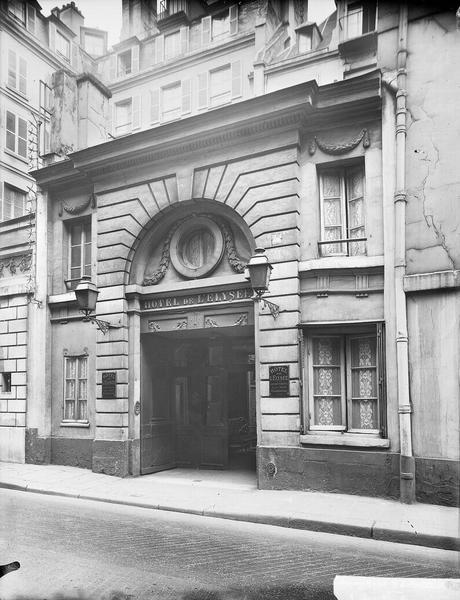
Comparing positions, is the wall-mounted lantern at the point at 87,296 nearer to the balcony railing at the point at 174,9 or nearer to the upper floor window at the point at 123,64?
the balcony railing at the point at 174,9

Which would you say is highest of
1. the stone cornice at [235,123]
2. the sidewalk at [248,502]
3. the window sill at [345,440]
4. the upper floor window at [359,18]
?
the upper floor window at [359,18]

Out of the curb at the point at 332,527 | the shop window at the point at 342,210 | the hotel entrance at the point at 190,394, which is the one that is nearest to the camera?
the curb at the point at 332,527

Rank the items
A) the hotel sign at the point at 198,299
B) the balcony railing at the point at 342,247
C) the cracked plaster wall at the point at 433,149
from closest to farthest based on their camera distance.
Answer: the cracked plaster wall at the point at 433,149
the balcony railing at the point at 342,247
the hotel sign at the point at 198,299

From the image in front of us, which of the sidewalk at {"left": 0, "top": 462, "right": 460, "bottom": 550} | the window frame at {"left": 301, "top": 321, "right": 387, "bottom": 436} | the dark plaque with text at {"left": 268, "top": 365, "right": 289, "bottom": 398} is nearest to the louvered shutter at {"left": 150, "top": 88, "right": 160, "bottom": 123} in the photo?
the sidewalk at {"left": 0, "top": 462, "right": 460, "bottom": 550}

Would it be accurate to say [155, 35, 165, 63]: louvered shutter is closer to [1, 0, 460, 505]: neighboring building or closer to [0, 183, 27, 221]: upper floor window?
[0, 183, 27, 221]: upper floor window

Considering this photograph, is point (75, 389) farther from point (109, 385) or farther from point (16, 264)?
point (16, 264)

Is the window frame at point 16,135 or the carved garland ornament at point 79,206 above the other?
the window frame at point 16,135

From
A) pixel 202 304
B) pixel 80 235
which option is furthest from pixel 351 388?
pixel 80 235

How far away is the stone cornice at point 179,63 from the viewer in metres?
23.2

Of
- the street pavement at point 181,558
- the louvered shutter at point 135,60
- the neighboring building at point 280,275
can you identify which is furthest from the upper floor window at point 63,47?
the street pavement at point 181,558

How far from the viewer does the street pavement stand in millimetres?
5625

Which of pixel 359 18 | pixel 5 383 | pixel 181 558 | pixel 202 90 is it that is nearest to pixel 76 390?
pixel 5 383

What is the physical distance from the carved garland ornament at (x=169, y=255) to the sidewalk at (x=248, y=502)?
15.0ft

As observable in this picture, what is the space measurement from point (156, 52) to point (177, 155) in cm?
1593
